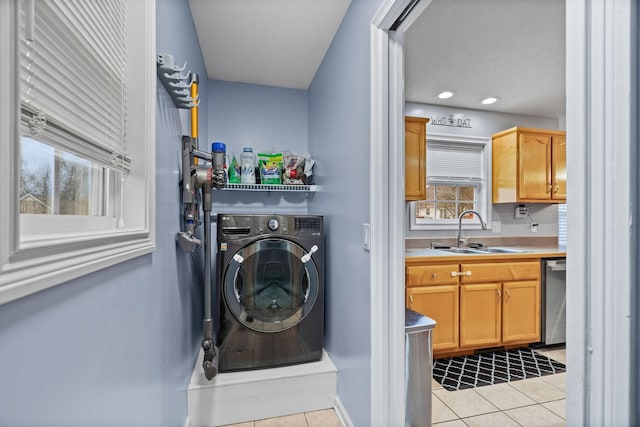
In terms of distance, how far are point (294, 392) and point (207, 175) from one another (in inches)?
54.4

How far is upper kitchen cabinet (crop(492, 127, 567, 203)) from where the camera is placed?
3088mm

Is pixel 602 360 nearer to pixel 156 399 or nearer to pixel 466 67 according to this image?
pixel 156 399

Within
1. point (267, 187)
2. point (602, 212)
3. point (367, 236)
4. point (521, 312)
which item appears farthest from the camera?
point (521, 312)

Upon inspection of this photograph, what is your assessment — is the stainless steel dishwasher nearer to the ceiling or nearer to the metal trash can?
the ceiling

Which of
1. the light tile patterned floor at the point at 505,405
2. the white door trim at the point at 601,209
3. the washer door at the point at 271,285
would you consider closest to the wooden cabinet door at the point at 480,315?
the light tile patterned floor at the point at 505,405

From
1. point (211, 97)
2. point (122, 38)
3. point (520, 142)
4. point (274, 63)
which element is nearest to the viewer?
point (122, 38)

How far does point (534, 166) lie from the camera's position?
313cm

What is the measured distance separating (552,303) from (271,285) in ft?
8.34

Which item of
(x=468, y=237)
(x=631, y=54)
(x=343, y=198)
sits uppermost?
(x=631, y=54)

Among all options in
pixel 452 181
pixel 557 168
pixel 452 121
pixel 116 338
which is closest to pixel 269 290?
pixel 116 338

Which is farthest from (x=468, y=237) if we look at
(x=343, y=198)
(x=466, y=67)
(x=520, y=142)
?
(x=343, y=198)

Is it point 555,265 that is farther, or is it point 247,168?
point 555,265

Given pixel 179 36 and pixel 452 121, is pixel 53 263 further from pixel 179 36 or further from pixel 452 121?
pixel 452 121

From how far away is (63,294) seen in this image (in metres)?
0.56
